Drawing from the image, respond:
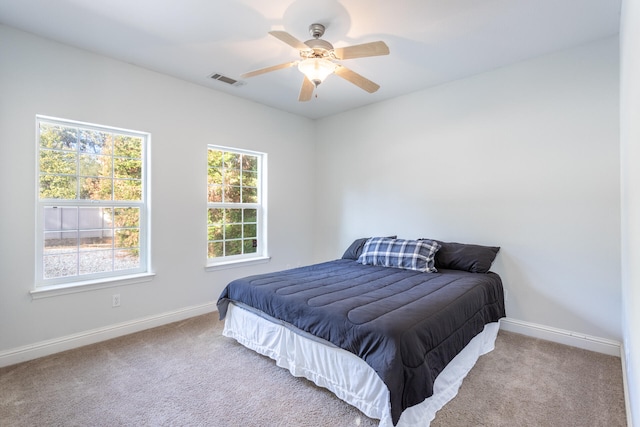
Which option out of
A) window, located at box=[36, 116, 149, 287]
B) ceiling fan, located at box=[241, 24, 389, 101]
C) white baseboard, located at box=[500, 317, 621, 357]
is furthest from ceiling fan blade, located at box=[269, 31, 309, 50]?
white baseboard, located at box=[500, 317, 621, 357]

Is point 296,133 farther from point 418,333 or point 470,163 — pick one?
point 418,333

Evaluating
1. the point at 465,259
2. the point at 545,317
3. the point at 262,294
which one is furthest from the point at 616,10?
the point at 262,294

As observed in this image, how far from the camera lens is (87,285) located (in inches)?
109

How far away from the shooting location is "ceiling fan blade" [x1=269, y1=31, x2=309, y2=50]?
191 centimetres

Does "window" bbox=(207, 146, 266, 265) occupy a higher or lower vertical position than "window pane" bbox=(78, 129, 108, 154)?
lower

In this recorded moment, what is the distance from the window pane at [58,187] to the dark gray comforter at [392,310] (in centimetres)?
167

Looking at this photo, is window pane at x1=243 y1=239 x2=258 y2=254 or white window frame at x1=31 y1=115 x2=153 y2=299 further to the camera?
window pane at x1=243 y1=239 x2=258 y2=254

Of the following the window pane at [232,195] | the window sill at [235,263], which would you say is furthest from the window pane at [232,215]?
the window sill at [235,263]

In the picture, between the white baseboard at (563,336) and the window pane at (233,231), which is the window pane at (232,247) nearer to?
the window pane at (233,231)

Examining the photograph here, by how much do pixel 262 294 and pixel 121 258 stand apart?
1705 millimetres

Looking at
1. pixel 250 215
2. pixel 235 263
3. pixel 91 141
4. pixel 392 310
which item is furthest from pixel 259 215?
pixel 392 310

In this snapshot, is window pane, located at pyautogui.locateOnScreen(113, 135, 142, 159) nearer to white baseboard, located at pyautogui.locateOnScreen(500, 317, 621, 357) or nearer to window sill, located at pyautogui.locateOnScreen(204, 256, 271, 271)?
window sill, located at pyautogui.locateOnScreen(204, 256, 271, 271)

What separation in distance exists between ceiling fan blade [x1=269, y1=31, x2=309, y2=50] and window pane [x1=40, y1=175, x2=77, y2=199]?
229 cm

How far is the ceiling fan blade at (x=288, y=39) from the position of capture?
6.27ft
